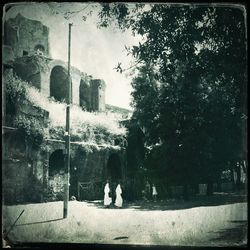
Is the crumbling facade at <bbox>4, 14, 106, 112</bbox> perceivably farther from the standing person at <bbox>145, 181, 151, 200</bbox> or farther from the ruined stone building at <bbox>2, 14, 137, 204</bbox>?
the standing person at <bbox>145, 181, 151, 200</bbox>

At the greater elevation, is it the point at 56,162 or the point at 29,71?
the point at 29,71

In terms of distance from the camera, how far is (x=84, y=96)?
7.11 m

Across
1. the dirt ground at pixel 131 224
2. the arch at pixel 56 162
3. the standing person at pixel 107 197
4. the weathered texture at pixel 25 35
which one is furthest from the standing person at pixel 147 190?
the weathered texture at pixel 25 35

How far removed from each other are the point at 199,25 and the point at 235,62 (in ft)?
2.99

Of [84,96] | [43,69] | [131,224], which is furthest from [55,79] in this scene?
[131,224]

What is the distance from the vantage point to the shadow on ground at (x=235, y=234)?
5.82 m

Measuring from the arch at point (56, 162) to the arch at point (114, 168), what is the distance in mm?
875

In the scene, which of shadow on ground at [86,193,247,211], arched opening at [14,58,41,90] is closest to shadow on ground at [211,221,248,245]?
shadow on ground at [86,193,247,211]

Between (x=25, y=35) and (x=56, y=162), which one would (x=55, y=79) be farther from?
(x=56, y=162)

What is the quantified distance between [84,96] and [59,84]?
0.61m

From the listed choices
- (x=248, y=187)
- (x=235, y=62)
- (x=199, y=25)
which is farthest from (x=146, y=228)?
(x=199, y=25)

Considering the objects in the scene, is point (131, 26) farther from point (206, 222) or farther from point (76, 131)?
point (206, 222)

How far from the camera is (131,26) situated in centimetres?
647

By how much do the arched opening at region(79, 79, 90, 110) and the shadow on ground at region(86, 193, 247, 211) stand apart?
188cm
